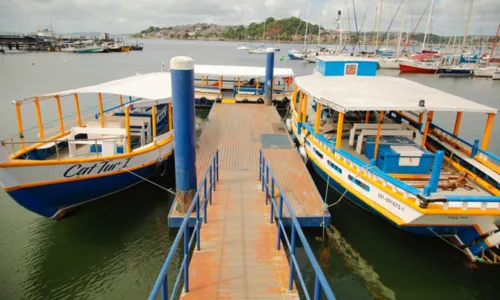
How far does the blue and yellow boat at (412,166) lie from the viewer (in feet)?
22.6

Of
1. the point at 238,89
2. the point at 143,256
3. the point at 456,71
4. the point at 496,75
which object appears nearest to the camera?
the point at 143,256

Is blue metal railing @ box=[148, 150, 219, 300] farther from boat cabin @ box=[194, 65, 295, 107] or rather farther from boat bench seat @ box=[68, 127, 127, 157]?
boat cabin @ box=[194, 65, 295, 107]

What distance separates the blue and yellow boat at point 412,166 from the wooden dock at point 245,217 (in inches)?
46.2

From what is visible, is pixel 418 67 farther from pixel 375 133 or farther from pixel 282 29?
pixel 282 29

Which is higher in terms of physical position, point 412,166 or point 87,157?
point 412,166

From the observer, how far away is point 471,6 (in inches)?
2088

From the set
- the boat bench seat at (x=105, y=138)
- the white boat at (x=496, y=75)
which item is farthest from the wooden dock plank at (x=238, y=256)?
the white boat at (x=496, y=75)

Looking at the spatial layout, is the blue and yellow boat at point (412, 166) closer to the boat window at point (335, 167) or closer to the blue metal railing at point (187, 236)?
the boat window at point (335, 167)

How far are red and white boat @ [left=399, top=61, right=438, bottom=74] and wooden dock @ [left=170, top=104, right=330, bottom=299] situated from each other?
158 ft

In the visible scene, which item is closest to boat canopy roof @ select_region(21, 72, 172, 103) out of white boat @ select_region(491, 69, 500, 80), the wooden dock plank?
the wooden dock plank

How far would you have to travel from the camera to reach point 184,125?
684 centimetres

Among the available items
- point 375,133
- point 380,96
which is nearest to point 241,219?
point 375,133

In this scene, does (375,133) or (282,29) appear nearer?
(375,133)

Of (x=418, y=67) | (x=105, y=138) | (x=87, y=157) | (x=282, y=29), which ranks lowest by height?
(x=87, y=157)
